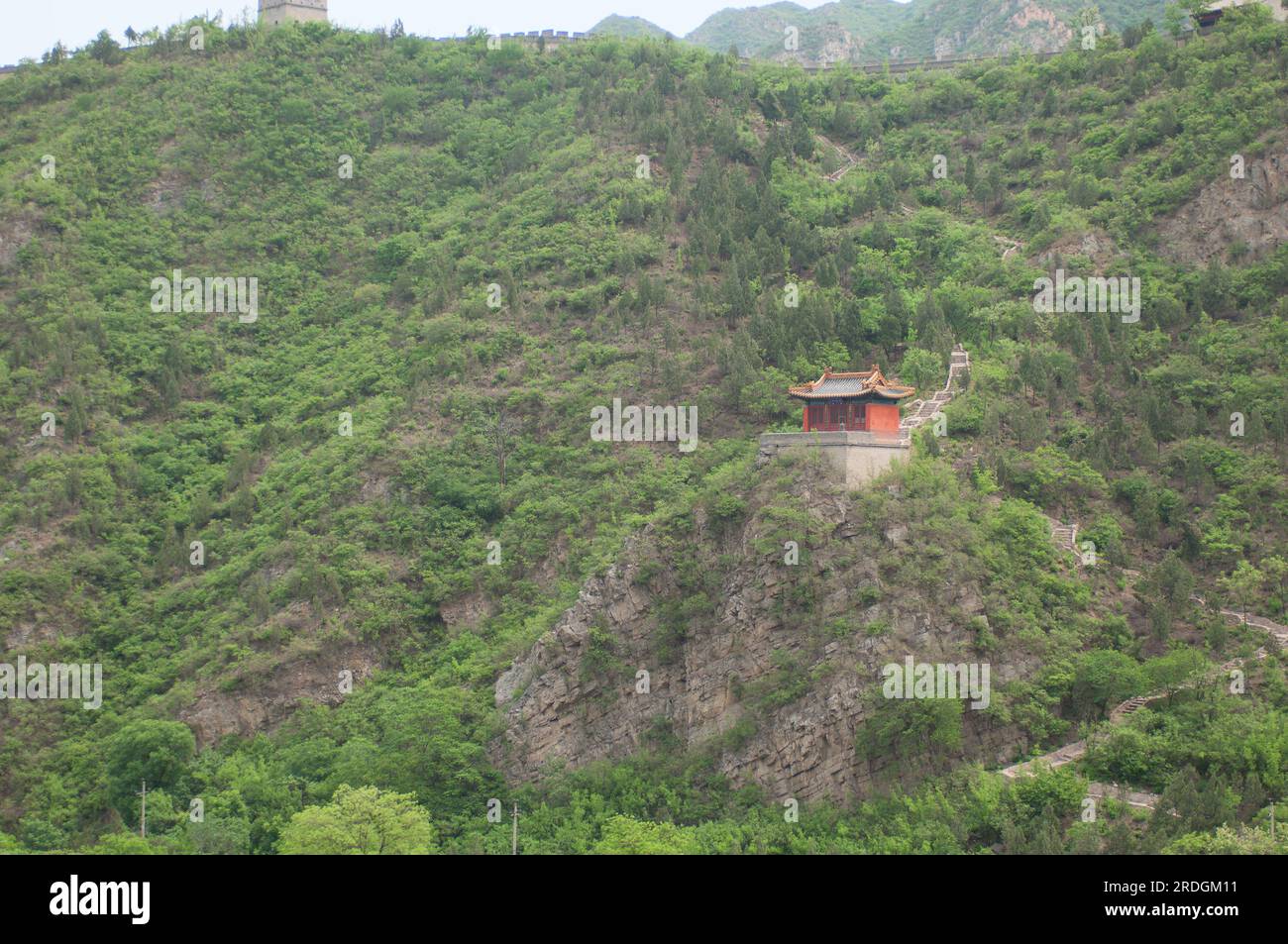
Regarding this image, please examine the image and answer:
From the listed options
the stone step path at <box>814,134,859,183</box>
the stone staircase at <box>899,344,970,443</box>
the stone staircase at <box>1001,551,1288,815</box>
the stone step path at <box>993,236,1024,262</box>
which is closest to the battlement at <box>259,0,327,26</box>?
the stone step path at <box>814,134,859,183</box>

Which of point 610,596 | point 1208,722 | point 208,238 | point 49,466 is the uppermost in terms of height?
point 208,238

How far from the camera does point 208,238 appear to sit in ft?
211

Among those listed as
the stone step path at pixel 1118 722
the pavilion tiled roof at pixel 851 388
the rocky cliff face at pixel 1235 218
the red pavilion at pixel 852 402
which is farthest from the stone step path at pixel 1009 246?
the stone step path at pixel 1118 722

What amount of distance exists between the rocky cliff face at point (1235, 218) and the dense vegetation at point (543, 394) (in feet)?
1.74

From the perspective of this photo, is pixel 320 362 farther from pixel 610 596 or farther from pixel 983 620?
pixel 983 620

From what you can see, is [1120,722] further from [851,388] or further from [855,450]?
[851,388]

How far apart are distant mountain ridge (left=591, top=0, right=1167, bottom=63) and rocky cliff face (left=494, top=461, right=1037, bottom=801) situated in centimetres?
4270

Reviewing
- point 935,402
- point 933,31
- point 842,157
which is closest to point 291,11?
point 842,157

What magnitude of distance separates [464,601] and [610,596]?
20.7 ft

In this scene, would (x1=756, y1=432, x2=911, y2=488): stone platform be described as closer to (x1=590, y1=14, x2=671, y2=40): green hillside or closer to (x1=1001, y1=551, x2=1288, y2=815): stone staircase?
(x1=1001, y1=551, x2=1288, y2=815): stone staircase

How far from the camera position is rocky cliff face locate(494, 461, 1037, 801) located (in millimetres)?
38375

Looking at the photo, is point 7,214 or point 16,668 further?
point 7,214

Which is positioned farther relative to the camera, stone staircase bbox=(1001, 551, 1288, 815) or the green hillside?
the green hillside

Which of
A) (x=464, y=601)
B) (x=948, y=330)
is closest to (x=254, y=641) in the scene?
(x=464, y=601)
